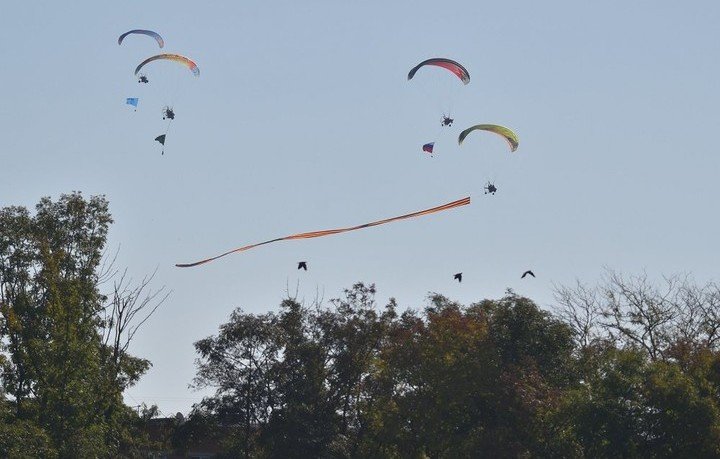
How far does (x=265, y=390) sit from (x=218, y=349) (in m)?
2.78

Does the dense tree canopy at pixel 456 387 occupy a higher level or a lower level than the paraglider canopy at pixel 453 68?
lower

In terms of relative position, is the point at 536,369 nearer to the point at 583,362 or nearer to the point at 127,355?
the point at 583,362

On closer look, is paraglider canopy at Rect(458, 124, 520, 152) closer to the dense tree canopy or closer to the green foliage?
the dense tree canopy

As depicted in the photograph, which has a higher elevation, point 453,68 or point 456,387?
point 453,68

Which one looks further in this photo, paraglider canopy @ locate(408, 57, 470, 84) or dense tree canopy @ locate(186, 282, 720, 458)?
paraglider canopy @ locate(408, 57, 470, 84)

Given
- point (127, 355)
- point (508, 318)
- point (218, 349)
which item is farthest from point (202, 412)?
point (508, 318)

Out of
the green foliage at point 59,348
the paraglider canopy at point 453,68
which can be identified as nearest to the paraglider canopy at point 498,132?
the paraglider canopy at point 453,68

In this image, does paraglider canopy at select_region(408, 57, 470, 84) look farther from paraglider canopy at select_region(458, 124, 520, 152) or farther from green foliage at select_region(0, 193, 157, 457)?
green foliage at select_region(0, 193, 157, 457)

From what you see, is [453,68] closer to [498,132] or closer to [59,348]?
[498,132]

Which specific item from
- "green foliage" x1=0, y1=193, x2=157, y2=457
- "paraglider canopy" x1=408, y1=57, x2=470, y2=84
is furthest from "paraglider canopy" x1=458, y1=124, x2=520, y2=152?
"green foliage" x1=0, y1=193, x2=157, y2=457

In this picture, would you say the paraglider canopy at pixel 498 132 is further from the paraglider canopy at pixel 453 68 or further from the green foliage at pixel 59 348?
the green foliage at pixel 59 348

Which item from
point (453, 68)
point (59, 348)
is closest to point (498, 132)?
point (453, 68)

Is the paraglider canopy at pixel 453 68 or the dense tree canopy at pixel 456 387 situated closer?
the dense tree canopy at pixel 456 387

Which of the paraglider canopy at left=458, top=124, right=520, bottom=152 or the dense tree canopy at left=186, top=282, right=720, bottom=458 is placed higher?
the paraglider canopy at left=458, top=124, right=520, bottom=152
